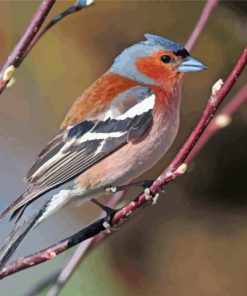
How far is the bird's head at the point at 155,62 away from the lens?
89 centimetres

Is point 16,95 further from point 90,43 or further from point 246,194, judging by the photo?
point 246,194

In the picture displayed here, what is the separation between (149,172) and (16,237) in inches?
14.5

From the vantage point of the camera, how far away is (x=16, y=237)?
31.4 inches

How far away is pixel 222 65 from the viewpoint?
3.98ft

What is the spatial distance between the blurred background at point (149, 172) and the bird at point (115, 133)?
0.48ft

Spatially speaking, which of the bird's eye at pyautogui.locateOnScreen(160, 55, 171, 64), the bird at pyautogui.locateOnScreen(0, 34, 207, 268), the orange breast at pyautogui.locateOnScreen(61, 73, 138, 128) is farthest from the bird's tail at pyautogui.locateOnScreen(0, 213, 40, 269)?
the bird's eye at pyautogui.locateOnScreen(160, 55, 171, 64)

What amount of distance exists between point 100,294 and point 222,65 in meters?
0.40

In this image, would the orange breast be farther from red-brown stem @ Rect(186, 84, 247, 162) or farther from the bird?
red-brown stem @ Rect(186, 84, 247, 162)

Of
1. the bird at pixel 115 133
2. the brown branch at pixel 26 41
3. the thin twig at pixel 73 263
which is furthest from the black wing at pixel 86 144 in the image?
the brown branch at pixel 26 41

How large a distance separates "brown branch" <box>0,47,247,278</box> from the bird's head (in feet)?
0.77

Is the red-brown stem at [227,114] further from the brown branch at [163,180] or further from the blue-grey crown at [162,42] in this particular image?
the blue-grey crown at [162,42]

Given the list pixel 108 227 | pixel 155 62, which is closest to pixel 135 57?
pixel 155 62

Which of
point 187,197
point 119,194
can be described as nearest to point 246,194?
point 187,197

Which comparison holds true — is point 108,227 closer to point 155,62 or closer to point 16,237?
point 16,237
